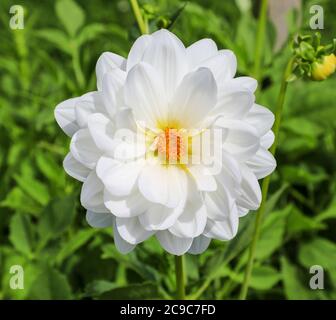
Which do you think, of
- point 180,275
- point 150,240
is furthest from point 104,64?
point 150,240

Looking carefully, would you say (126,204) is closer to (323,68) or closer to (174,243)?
(174,243)

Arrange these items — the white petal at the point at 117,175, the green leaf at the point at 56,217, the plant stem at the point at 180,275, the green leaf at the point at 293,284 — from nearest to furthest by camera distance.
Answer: the white petal at the point at 117,175, the plant stem at the point at 180,275, the green leaf at the point at 56,217, the green leaf at the point at 293,284

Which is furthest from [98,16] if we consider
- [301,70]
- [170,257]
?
[301,70]

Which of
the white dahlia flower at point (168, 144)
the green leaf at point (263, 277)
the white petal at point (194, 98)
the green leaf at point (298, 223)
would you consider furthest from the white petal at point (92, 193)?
the green leaf at point (298, 223)

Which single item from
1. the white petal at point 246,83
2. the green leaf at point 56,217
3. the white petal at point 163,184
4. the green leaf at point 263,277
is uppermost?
the white petal at point 246,83

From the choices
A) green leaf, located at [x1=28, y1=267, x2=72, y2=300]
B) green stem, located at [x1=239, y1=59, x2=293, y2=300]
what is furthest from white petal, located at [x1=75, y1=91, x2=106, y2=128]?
green leaf, located at [x1=28, y1=267, x2=72, y2=300]

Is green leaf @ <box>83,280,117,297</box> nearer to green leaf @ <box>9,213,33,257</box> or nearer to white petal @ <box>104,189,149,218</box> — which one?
green leaf @ <box>9,213,33,257</box>

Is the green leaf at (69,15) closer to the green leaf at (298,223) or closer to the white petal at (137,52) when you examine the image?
the green leaf at (298,223)

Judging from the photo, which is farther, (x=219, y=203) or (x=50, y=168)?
(x=50, y=168)
